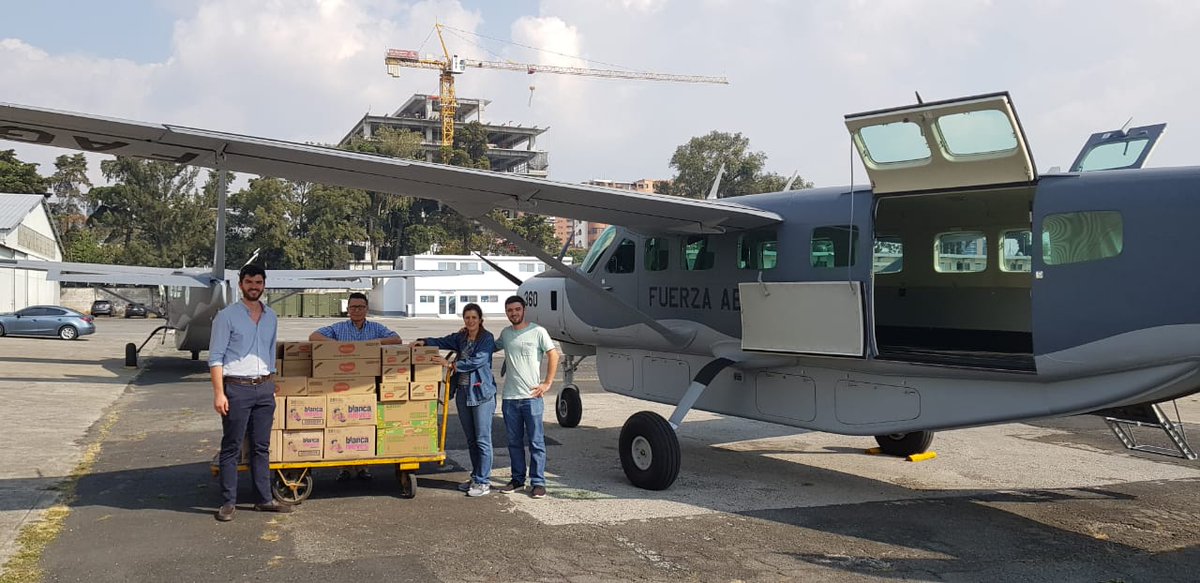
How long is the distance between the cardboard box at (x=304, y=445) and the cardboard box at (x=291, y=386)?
33cm

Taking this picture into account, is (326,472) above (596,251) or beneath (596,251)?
beneath

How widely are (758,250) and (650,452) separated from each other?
2.30 metres

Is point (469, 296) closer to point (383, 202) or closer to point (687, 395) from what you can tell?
point (383, 202)

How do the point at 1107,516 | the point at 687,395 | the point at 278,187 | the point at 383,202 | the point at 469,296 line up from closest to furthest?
the point at 1107,516
the point at 687,395
the point at 469,296
the point at 278,187
the point at 383,202

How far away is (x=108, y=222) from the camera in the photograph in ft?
256

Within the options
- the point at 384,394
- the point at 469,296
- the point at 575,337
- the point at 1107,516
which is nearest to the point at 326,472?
the point at 384,394

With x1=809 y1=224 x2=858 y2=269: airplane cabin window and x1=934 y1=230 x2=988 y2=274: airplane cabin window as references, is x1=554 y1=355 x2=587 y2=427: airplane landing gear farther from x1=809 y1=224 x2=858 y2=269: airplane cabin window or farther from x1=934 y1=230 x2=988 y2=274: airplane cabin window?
x1=934 y1=230 x2=988 y2=274: airplane cabin window

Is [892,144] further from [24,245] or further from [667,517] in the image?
[24,245]

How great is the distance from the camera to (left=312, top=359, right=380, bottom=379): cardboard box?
291 inches

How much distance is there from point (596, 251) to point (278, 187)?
7136cm

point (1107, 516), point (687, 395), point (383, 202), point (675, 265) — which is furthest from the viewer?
point (383, 202)

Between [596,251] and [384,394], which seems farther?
[596,251]

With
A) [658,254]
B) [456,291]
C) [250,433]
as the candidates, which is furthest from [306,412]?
[456,291]

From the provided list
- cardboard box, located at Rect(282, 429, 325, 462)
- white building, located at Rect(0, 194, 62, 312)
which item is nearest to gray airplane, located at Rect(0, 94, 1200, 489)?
cardboard box, located at Rect(282, 429, 325, 462)
